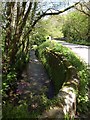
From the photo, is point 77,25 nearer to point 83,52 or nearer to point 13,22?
point 83,52

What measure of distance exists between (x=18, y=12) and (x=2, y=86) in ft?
14.9

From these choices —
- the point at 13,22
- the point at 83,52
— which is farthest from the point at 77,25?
the point at 13,22

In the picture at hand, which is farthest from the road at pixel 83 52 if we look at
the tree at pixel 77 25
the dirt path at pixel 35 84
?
the tree at pixel 77 25

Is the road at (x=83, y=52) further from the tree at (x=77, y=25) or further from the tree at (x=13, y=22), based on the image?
the tree at (x=77, y=25)

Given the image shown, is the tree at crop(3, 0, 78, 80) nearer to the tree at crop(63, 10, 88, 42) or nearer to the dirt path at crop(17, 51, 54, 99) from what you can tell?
the dirt path at crop(17, 51, 54, 99)

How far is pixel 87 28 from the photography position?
4403 centimetres

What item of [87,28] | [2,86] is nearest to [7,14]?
[2,86]

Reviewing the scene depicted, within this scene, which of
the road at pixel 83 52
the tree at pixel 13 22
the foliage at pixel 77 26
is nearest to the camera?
the tree at pixel 13 22

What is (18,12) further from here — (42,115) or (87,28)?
(87,28)

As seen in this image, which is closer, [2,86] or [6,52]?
[2,86]

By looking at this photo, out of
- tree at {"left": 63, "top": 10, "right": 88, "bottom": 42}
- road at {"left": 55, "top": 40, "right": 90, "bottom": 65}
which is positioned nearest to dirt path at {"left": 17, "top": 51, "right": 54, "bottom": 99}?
road at {"left": 55, "top": 40, "right": 90, "bottom": 65}

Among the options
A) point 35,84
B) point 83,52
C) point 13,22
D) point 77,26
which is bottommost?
point 83,52

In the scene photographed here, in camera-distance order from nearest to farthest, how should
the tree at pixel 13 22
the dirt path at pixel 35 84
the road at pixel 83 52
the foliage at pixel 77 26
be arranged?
the tree at pixel 13 22, the dirt path at pixel 35 84, the road at pixel 83 52, the foliage at pixel 77 26

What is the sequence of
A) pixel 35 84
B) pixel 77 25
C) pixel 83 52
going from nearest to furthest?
pixel 35 84 < pixel 83 52 < pixel 77 25
